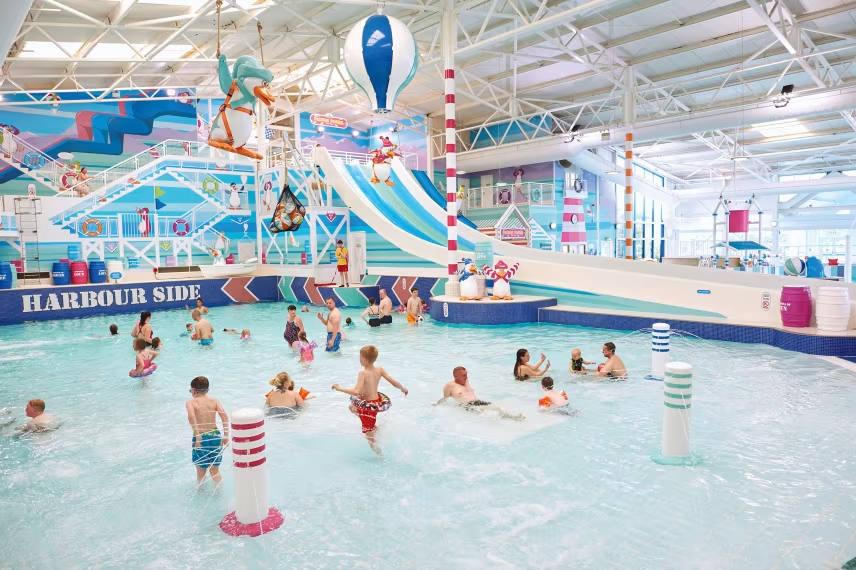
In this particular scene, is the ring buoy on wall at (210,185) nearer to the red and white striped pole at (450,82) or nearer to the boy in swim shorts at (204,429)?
the red and white striped pole at (450,82)

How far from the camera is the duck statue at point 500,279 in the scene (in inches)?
467

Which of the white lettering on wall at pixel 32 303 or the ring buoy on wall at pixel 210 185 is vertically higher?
the ring buoy on wall at pixel 210 185

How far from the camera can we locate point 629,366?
24.9 feet

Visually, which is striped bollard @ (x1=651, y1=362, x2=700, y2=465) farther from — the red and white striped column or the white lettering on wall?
the white lettering on wall

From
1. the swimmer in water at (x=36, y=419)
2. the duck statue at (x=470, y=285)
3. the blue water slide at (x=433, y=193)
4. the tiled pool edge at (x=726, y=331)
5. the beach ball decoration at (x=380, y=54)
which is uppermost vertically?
the beach ball decoration at (x=380, y=54)

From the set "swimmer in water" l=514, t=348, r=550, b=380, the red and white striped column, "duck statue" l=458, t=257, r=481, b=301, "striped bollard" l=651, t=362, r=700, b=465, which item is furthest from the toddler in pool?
the red and white striped column

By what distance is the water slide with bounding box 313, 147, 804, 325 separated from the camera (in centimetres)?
988

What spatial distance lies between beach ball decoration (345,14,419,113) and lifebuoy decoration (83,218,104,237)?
452 inches

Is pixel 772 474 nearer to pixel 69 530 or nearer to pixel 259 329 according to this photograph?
pixel 69 530

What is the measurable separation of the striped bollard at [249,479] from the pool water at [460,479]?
0.10m

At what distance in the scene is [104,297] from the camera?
570 inches

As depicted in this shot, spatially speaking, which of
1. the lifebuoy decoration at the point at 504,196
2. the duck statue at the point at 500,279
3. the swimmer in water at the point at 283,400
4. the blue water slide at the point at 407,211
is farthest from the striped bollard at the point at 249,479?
the lifebuoy decoration at the point at 504,196

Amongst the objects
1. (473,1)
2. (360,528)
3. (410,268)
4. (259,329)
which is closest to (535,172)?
(410,268)

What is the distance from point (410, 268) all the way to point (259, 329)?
4.30 metres
